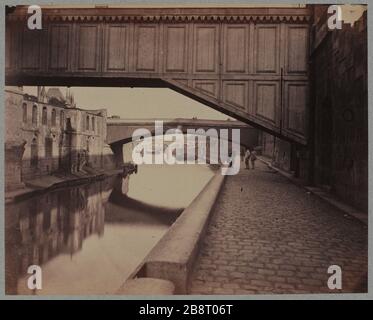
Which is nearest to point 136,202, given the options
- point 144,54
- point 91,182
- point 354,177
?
point 91,182

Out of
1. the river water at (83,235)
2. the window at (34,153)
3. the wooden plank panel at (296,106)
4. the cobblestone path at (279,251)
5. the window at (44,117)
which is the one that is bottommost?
the river water at (83,235)

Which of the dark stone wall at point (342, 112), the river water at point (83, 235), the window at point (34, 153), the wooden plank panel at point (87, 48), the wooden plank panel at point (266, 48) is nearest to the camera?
the dark stone wall at point (342, 112)

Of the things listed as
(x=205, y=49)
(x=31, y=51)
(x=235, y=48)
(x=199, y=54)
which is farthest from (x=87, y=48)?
(x=235, y=48)

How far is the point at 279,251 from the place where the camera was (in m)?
4.98

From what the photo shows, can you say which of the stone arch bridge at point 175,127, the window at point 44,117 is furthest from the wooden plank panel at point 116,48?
the window at point 44,117

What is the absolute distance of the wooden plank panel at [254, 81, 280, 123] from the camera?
10766mm

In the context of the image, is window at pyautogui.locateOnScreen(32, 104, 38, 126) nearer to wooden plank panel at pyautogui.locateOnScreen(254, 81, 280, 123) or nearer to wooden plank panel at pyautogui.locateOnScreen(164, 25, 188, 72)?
wooden plank panel at pyautogui.locateOnScreen(164, 25, 188, 72)

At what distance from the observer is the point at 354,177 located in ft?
24.6

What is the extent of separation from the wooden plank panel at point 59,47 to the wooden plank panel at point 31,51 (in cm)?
41

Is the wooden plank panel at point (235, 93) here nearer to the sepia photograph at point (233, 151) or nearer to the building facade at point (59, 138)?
the sepia photograph at point (233, 151)

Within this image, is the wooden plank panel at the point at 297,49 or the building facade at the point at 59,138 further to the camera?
the building facade at the point at 59,138

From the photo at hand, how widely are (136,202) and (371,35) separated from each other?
16.3m

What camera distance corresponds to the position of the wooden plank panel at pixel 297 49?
10664mm
